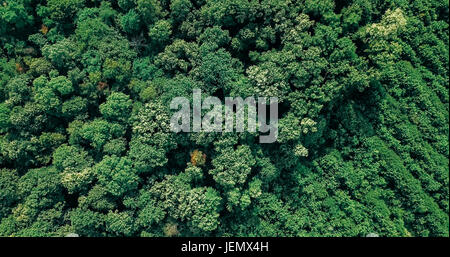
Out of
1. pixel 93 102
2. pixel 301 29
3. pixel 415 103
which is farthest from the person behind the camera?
pixel 415 103

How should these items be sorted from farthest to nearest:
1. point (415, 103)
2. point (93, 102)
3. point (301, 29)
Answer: point (415, 103) → point (93, 102) → point (301, 29)

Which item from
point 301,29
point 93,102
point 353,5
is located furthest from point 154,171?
point 353,5

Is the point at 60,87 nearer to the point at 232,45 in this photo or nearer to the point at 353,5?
the point at 232,45

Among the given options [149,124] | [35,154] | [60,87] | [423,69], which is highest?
[423,69]

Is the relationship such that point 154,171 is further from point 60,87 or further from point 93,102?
point 60,87

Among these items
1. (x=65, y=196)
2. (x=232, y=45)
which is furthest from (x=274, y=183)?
(x=65, y=196)

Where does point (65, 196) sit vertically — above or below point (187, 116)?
below

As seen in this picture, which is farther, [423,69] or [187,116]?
[423,69]
